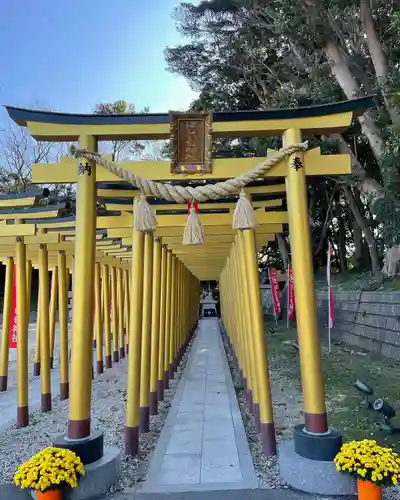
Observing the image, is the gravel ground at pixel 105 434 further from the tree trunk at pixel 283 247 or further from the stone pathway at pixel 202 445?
the tree trunk at pixel 283 247

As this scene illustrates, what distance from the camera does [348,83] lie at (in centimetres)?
1269

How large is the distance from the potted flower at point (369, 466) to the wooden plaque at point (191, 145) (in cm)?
273

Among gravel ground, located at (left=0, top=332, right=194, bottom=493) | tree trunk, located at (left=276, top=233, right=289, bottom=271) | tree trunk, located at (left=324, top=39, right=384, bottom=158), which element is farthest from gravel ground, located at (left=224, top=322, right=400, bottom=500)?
tree trunk, located at (left=276, top=233, right=289, bottom=271)

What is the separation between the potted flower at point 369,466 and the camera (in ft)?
10.7

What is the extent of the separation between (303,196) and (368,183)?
1030 centimetres

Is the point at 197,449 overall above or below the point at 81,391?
below

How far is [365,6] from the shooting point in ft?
39.2

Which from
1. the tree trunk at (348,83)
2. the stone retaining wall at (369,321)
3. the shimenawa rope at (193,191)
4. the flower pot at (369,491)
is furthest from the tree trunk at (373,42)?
the flower pot at (369,491)

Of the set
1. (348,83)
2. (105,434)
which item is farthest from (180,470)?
(348,83)

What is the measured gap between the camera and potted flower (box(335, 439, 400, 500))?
10.7 ft

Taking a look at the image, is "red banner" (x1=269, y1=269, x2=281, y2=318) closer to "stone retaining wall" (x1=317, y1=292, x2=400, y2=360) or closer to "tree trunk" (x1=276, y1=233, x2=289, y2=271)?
"tree trunk" (x1=276, y1=233, x2=289, y2=271)

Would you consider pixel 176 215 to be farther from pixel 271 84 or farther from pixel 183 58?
pixel 183 58

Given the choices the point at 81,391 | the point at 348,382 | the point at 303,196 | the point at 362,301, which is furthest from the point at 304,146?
the point at 362,301

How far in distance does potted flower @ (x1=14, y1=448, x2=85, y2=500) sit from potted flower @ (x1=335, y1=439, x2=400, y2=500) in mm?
2132
